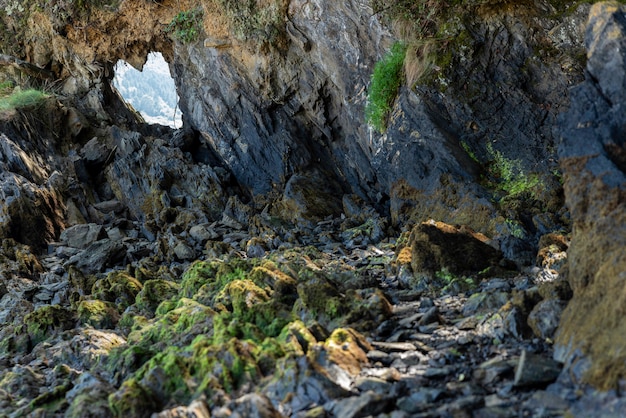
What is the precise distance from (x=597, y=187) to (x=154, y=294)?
7.69 metres

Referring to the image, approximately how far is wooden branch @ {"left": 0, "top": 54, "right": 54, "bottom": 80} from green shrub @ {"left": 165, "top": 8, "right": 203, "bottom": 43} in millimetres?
7383

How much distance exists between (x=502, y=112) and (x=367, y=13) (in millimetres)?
4988

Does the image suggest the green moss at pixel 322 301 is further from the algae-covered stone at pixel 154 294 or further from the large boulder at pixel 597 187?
the algae-covered stone at pixel 154 294

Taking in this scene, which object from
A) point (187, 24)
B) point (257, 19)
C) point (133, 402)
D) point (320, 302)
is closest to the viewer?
point (133, 402)

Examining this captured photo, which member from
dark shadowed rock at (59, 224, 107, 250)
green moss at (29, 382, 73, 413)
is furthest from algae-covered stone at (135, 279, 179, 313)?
dark shadowed rock at (59, 224, 107, 250)

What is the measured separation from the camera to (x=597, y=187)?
553cm

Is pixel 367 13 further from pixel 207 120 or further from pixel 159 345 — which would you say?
pixel 159 345

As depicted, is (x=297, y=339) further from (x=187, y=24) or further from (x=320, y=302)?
(x=187, y=24)

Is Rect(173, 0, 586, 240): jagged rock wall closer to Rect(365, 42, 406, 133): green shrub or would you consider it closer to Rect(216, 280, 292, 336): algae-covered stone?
Rect(365, 42, 406, 133): green shrub

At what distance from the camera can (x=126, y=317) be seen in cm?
977

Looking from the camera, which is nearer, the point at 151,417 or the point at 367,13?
the point at 151,417

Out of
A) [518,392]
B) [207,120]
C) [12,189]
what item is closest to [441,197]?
[518,392]

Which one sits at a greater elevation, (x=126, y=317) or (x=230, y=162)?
(x=230, y=162)

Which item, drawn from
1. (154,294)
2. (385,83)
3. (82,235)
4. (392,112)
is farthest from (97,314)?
(82,235)
